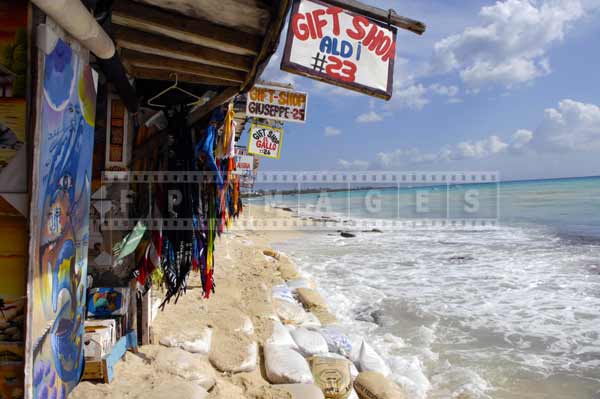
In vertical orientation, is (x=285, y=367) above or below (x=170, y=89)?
below

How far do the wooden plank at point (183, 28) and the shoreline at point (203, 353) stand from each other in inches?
99.2

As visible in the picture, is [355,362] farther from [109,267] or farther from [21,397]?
[21,397]

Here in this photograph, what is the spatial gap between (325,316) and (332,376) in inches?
100

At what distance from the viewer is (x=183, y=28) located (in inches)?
92.0

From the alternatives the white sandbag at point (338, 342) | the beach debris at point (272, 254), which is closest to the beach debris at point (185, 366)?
the white sandbag at point (338, 342)

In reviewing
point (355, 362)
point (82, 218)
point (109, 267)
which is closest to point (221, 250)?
point (355, 362)

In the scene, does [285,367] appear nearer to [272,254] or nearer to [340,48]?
[340,48]

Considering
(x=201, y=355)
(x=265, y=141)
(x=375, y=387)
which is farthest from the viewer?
(x=265, y=141)

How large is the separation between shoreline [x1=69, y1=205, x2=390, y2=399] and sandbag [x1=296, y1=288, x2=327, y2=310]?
0.86 meters

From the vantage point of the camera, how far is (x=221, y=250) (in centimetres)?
962

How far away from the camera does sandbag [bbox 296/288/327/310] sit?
695cm

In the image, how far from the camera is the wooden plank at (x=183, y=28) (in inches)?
87.4

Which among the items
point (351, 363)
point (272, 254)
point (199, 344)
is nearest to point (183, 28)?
point (199, 344)

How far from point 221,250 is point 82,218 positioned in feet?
24.5
